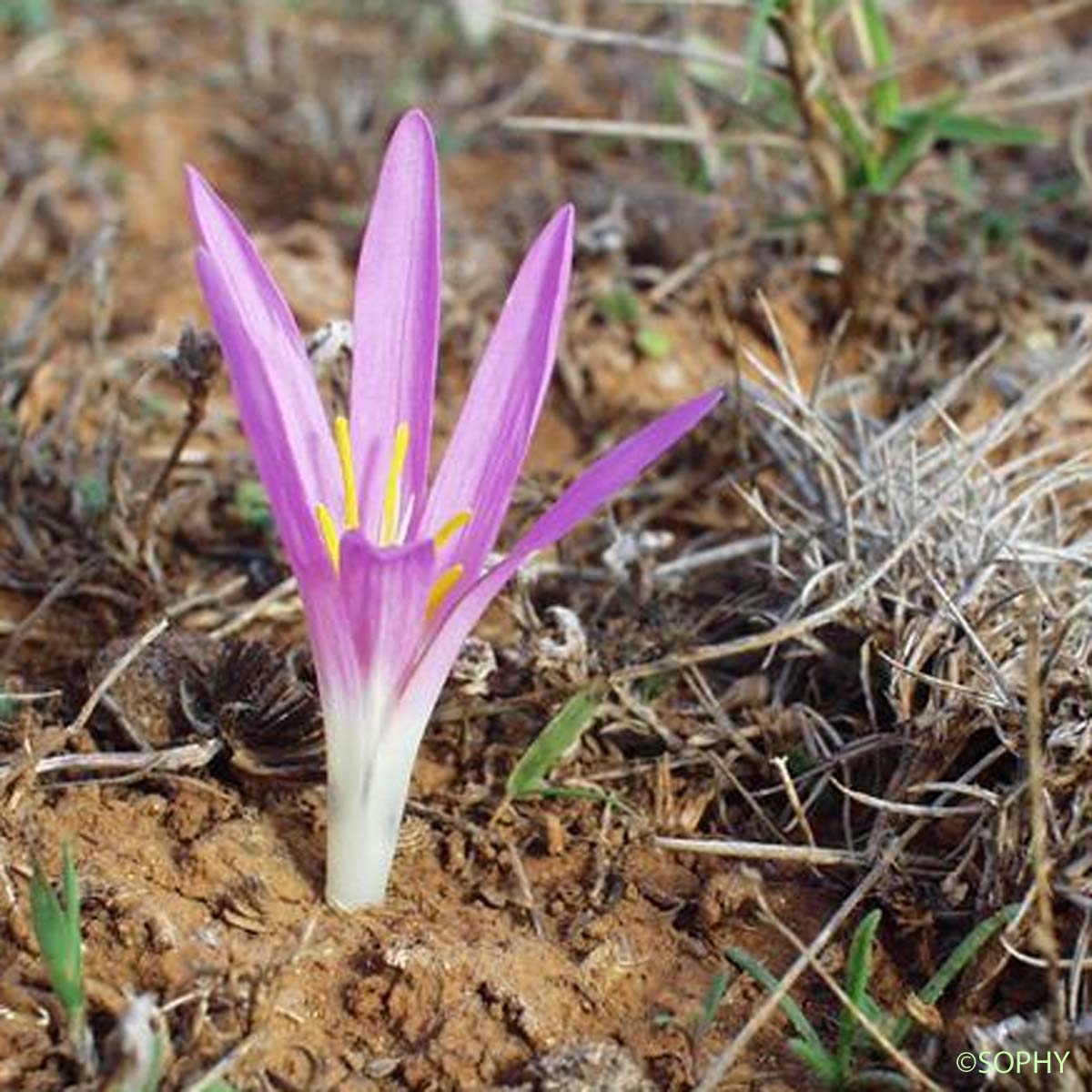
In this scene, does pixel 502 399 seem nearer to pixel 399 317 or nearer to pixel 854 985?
pixel 399 317

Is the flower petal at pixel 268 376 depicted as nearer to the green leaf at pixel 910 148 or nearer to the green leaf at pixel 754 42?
the green leaf at pixel 754 42

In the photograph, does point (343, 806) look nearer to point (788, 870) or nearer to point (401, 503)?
point (401, 503)

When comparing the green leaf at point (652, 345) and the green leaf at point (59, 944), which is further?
the green leaf at point (652, 345)

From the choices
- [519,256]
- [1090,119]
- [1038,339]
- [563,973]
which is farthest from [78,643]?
[1090,119]

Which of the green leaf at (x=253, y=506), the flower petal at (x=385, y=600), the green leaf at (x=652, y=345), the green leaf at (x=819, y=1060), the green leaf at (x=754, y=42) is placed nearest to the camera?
the flower petal at (x=385, y=600)

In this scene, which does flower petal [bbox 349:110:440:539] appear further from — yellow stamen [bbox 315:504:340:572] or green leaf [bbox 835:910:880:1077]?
green leaf [bbox 835:910:880:1077]

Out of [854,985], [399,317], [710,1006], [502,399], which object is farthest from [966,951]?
[399,317]


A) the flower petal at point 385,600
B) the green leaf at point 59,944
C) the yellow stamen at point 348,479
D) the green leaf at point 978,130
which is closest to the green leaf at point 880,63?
the green leaf at point 978,130
